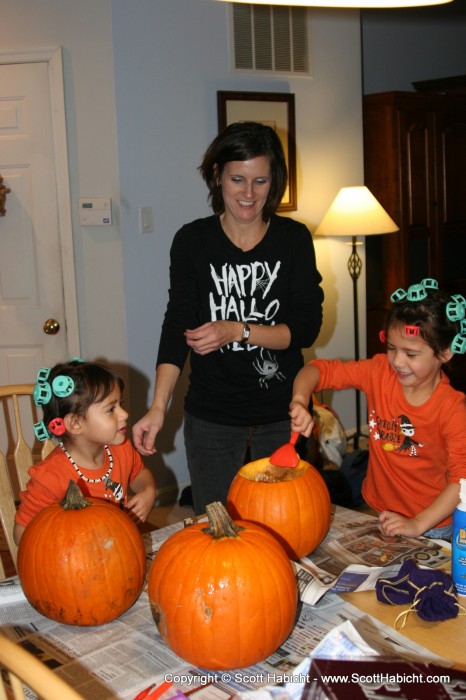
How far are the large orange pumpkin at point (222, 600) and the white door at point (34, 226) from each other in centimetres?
249

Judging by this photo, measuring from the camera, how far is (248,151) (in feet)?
6.07

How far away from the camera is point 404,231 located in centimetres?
445

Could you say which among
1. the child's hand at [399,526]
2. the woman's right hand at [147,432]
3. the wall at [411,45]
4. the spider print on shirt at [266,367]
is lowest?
the child's hand at [399,526]

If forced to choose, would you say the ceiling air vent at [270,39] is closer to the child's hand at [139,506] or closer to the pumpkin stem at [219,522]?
the child's hand at [139,506]

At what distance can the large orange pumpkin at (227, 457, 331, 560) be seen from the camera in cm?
141

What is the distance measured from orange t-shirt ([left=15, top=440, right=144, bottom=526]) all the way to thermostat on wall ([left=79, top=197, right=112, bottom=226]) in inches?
75.6

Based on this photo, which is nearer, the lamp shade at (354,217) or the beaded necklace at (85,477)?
the beaded necklace at (85,477)

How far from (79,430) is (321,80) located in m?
3.11

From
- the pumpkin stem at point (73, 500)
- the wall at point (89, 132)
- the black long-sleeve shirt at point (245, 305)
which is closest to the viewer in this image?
the pumpkin stem at point (73, 500)

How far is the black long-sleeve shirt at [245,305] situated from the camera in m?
1.95

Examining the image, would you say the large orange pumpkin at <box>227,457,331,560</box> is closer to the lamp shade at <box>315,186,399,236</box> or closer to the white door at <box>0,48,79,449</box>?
the white door at <box>0,48,79,449</box>

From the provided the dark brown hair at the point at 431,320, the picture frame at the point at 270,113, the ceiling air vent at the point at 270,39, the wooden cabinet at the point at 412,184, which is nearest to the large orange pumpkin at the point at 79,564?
A: the dark brown hair at the point at 431,320

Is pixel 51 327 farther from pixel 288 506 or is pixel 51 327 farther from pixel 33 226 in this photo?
pixel 288 506

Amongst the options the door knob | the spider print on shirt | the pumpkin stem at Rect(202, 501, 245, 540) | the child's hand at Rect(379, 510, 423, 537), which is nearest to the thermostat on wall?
the door knob
